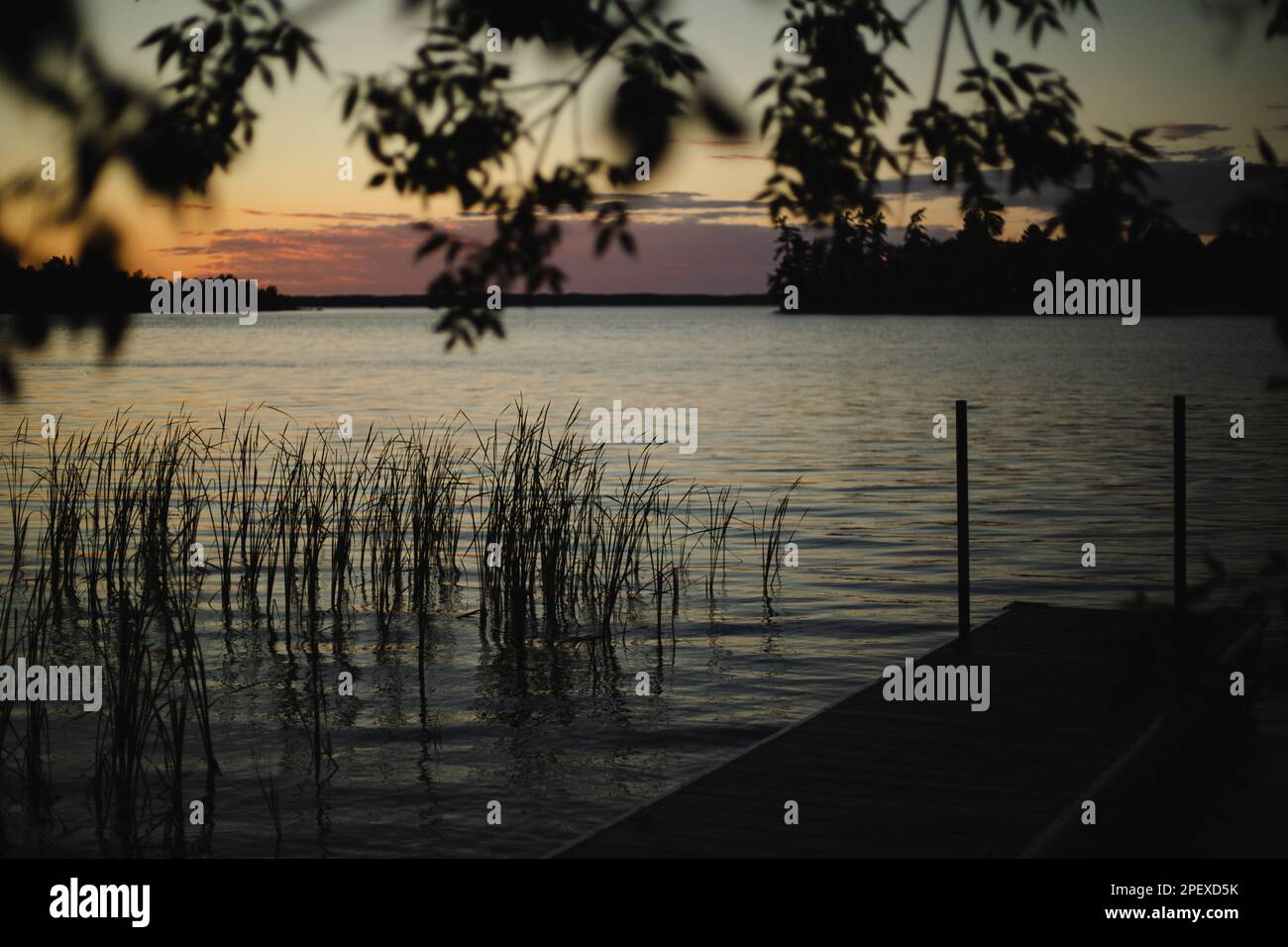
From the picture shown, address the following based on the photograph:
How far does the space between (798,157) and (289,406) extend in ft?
106

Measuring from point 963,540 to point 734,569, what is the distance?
16.9 ft

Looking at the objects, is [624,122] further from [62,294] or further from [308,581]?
[308,581]

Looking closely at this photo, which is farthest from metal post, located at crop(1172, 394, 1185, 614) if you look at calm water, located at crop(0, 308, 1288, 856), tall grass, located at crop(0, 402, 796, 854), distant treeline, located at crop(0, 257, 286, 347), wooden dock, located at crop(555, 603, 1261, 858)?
distant treeline, located at crop(0, 257, 286, 347)

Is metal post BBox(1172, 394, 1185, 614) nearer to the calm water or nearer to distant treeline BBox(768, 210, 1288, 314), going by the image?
the calm water

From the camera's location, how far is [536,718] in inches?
376

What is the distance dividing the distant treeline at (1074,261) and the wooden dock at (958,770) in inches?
39.5

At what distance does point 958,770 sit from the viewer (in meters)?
6.39

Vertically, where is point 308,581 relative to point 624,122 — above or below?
below

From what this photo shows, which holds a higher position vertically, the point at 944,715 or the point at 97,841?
the point at 944,715

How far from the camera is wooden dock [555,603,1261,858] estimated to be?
Result: 17.3 ft

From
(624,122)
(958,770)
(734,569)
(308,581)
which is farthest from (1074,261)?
(734,569)

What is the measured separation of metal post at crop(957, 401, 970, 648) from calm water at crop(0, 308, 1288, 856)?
54.2 inches
